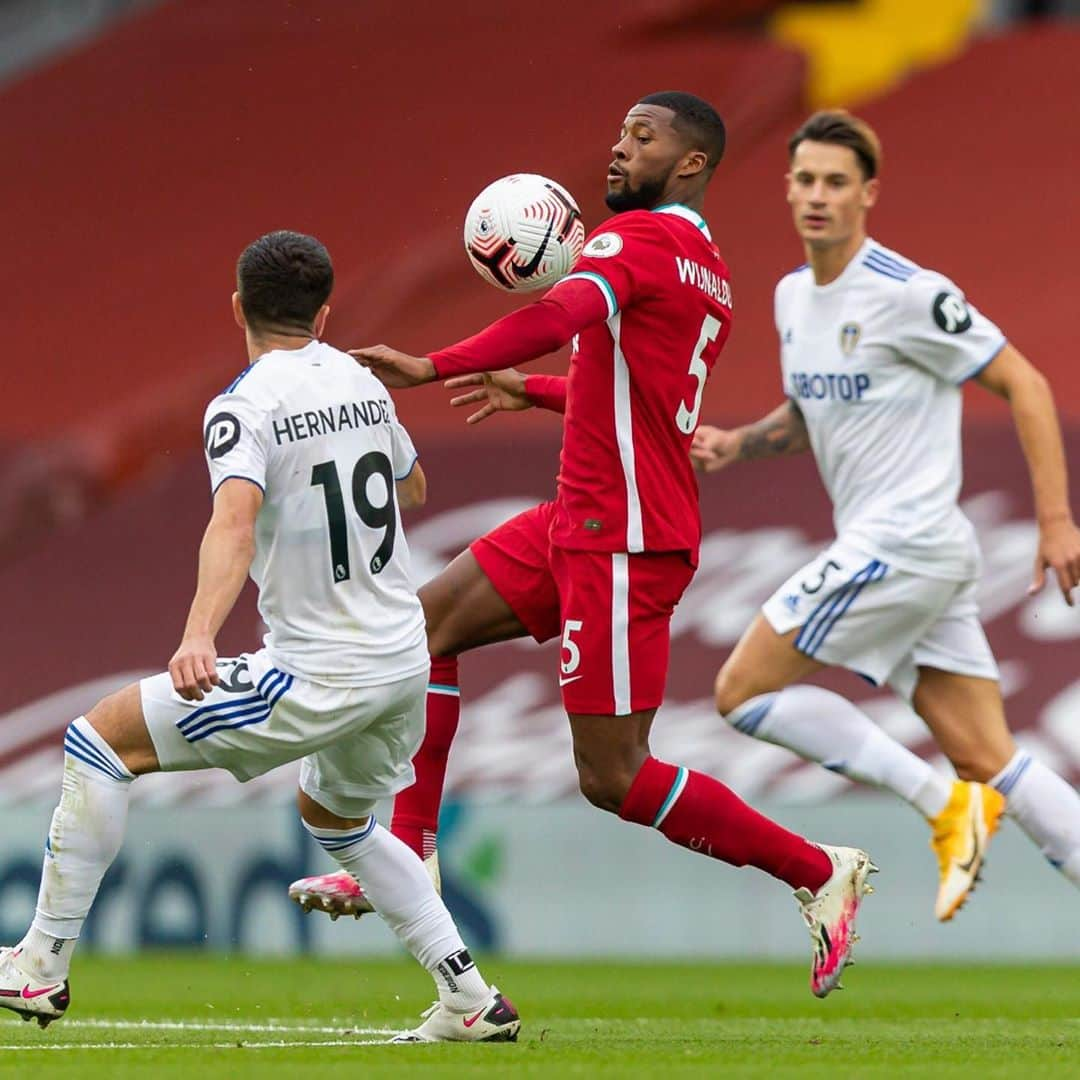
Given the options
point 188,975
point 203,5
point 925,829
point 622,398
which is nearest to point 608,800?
point 622,398

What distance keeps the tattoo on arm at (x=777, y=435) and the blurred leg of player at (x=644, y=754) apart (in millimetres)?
737

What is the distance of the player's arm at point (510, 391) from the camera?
236 inches

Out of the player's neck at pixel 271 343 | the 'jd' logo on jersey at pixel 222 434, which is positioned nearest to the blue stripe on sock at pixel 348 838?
the 'jd' logo on jersey at pixel 222 434

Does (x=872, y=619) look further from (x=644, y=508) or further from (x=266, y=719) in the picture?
(x=266, y=719)

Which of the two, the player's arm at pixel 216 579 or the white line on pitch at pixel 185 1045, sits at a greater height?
the player's arm at pixel 216 579

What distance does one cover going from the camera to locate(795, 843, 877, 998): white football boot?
612 centimetres

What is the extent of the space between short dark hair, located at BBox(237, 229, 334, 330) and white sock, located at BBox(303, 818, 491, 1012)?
130 centimetres

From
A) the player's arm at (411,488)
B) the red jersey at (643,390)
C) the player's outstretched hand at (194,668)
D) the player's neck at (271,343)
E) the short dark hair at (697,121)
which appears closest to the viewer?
the player's outstretched hand at (194,668)

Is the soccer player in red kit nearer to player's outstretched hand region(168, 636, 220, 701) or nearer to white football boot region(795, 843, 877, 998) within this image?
white football boot region(795, 843, 877, 998)

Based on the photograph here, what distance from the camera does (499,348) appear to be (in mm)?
5754

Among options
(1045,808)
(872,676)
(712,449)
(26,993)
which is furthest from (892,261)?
(26,993)

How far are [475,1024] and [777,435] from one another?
2.08 meters

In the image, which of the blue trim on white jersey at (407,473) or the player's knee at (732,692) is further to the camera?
the player's knee at (732,692)

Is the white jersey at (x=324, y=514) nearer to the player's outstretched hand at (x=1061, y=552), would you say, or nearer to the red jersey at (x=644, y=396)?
the red jersey at (x=644, y=396)
